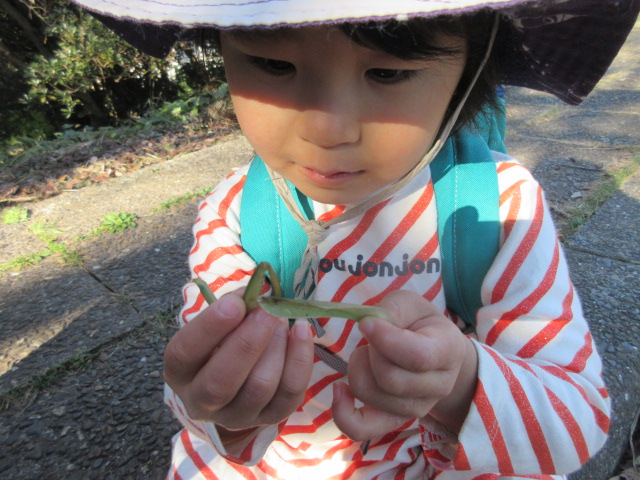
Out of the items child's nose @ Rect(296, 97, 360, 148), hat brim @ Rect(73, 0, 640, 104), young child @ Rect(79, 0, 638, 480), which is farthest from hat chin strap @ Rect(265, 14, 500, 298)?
child's nose @ Rect(296, 97, 360, 148)

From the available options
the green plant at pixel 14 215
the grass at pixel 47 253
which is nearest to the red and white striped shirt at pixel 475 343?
the grass at pixel 47 253

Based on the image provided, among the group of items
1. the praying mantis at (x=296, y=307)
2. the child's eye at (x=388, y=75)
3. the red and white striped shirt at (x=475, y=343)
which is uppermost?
the child's eye at (x=388, y=75)

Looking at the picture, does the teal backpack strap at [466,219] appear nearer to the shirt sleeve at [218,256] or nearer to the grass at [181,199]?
the shirt sleeve at [218,256]

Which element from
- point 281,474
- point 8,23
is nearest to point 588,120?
point 281,474

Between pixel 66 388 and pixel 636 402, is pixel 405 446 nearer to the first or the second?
pixel 636 402

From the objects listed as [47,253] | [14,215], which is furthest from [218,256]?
[14,215]

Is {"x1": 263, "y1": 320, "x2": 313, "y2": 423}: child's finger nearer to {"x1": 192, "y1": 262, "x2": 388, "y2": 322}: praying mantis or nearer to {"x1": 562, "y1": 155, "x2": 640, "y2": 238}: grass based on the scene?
{"x1": 192, "y1": 262, "x2": 388, "y2": 322}: praying mantis
